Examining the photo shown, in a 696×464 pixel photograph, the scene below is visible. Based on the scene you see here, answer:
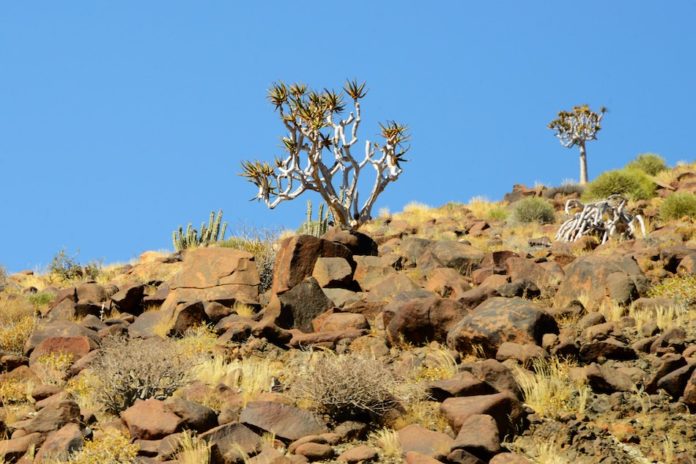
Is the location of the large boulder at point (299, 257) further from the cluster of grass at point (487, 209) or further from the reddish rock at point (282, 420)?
the cluster of grass at point (487, 209)

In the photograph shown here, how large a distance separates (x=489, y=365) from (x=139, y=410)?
12.5 feet

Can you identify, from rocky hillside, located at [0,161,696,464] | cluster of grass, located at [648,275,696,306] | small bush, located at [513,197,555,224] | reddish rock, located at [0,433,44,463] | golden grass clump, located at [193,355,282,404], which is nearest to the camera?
rocky hillside, located at [0,161,696,464]

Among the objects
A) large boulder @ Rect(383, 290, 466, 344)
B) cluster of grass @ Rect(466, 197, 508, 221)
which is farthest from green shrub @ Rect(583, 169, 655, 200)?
large boulder @ Rect(383, 290, 466, 344)

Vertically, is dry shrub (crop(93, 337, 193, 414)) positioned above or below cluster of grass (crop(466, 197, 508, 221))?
below

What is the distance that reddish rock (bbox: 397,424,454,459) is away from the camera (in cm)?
927

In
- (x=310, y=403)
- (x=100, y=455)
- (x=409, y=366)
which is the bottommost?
(x=100, y=455)

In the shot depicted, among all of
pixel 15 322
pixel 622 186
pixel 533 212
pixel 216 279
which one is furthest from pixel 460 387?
pixel 622 186

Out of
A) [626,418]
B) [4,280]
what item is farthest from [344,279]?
[4,280]

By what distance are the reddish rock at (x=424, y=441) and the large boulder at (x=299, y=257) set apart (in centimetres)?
685

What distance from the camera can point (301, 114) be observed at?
75.5ft

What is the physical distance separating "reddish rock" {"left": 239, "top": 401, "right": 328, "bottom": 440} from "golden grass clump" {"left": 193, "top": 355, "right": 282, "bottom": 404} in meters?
1.08

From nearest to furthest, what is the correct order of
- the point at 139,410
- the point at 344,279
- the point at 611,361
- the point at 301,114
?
the point at 139,410, the point at 611,361, the point at 344,279, the point at 301,114

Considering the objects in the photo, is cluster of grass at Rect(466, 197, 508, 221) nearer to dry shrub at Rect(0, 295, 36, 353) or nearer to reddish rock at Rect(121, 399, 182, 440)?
dry shrub at Rect(0, 295, 36, 353)

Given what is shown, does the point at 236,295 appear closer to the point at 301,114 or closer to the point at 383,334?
the point at 383,334
